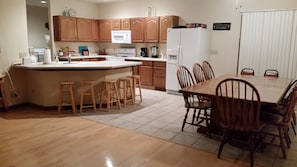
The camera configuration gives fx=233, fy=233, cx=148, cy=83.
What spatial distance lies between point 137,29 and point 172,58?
5.47 feet

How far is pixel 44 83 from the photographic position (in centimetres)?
443

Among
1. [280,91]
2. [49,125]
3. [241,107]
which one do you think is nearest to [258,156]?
[241,107]

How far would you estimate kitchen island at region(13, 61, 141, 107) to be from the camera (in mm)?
4348

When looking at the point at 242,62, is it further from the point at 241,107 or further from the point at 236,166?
the point at 236,166

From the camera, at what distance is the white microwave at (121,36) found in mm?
7076

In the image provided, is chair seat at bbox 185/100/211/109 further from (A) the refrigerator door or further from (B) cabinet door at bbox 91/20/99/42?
(B) cabinet door at bbox 91/20/99/42

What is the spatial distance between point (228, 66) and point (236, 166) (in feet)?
11.8

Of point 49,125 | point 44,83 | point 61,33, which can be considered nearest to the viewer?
point 49,125

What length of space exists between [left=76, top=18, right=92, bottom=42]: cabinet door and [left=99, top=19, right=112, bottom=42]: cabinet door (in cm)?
37

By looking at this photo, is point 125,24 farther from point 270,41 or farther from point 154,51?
point 270,41

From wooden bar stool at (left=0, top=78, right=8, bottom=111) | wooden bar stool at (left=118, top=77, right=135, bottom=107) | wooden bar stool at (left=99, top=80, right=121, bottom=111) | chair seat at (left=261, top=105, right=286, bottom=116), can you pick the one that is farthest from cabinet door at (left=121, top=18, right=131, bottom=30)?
chair seat at (left=261, top=105, right=286, bottom=116)

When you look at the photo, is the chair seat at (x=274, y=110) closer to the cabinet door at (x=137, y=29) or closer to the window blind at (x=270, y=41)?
the window blind at (x=270, y=41)

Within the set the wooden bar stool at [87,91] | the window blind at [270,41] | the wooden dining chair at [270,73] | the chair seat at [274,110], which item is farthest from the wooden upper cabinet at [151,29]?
the chair seat at [274,110]

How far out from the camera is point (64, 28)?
6652 mm
